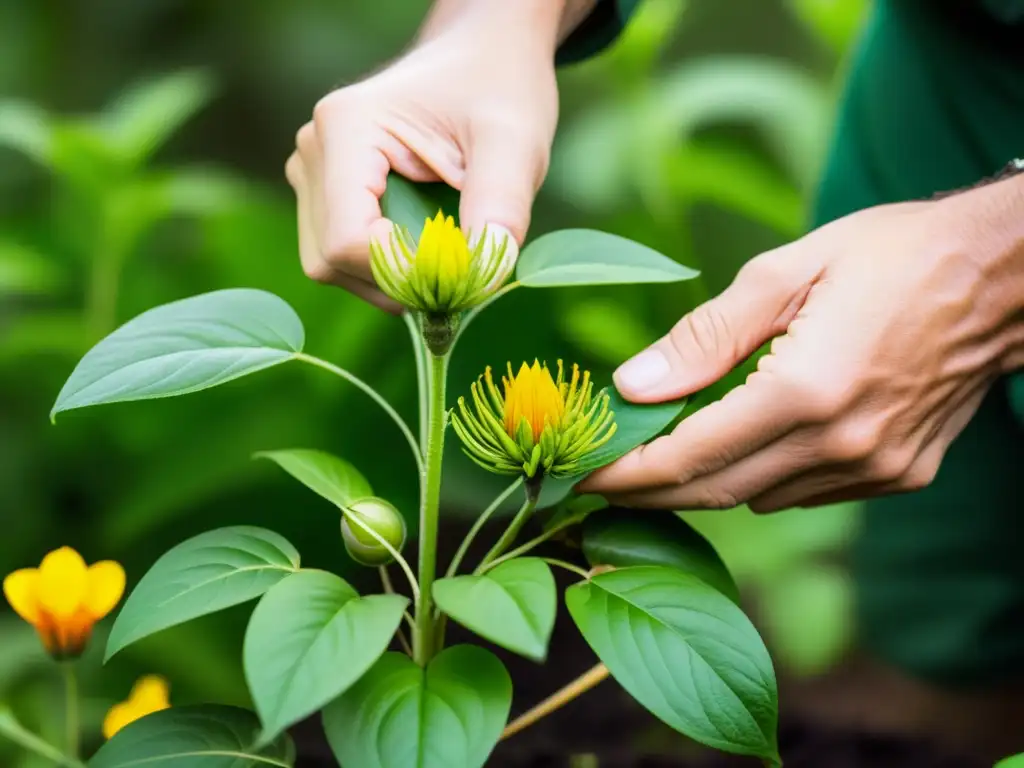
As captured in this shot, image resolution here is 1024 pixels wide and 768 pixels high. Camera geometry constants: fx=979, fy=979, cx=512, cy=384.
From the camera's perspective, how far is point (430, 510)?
0.49 meters

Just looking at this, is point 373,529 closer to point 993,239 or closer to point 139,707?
point 139,707

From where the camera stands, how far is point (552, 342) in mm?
1318

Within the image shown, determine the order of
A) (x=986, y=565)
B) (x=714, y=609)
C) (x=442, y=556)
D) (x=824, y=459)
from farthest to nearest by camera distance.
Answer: (x=442, y=556), (x=986, y=565), (x=824, y=459), (x=714, y=609)

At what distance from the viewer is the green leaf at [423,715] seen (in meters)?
0.40

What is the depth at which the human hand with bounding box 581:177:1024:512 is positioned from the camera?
0.54 meters

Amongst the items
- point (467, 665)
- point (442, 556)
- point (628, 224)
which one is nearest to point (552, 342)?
point (628, 224)

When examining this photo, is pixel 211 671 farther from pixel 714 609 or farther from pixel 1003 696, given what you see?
pixel 1003 696

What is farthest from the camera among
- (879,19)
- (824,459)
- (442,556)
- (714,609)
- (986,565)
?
(442,556)

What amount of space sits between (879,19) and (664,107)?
0.44m

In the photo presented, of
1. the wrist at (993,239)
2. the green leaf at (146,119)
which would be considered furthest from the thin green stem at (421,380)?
the green leaf at (146,119)

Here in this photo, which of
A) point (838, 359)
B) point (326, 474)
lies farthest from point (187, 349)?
point (838, 359)

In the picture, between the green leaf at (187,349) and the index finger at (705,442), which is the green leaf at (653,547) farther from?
the green leaf at (187,349)

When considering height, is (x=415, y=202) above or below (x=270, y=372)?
above

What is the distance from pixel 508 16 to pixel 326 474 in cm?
35
